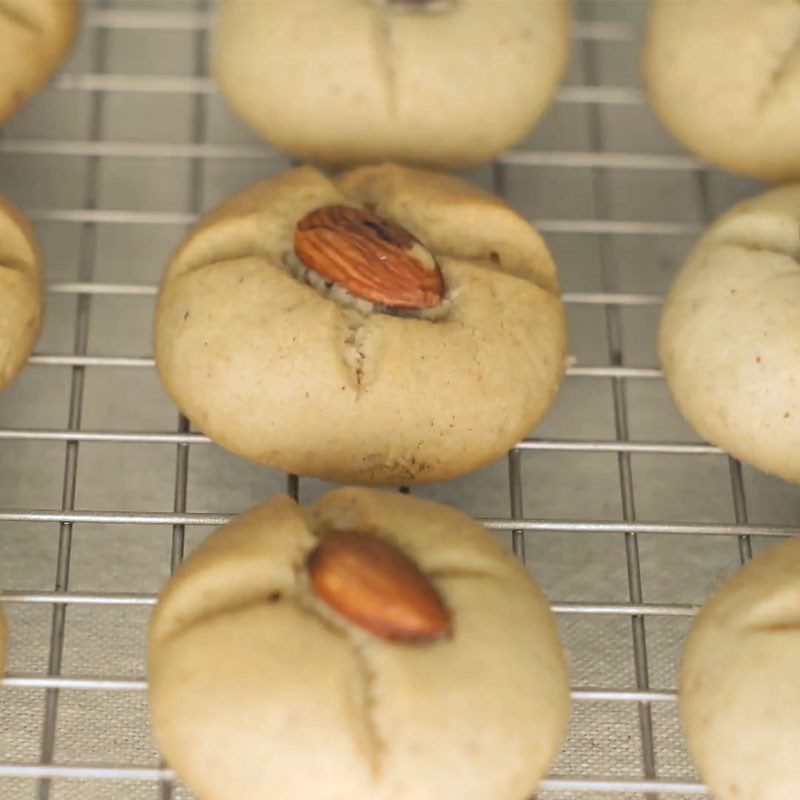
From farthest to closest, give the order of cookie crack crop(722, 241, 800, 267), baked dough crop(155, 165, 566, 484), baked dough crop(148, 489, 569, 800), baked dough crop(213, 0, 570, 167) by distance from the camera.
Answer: baked dough crop(213, 0, 570, 167) → cookie crack crop(722, 241, 800, 267) → baked dough crop(155, 165, 566, 484) → baked dough crop(148, 489, 569, 800)

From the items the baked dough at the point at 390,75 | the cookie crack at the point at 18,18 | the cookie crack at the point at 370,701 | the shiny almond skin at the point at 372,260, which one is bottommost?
the cookie crack at the point at 370,701

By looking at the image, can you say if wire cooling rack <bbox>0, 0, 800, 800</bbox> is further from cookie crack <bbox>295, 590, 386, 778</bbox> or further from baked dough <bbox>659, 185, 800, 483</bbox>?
cookie crack <bbox>295, 590, 386, 778</bbox>

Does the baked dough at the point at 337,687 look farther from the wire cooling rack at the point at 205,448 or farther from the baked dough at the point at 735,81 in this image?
the baked dough at the point at 735,81

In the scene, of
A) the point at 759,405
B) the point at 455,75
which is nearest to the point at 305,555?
the point at 759,405

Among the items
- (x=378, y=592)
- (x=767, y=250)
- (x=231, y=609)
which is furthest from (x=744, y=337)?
(x=231, y=609)

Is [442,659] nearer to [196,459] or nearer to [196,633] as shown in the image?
[196,633]

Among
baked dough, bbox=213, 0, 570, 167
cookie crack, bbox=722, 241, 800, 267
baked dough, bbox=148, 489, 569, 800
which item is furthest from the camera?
baked dough, bbox=213, 0, 570, 167

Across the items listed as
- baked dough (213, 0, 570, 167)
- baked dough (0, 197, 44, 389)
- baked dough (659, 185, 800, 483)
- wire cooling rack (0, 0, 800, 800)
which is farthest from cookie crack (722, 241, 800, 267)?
baked dough (0, 197, 44, 389)

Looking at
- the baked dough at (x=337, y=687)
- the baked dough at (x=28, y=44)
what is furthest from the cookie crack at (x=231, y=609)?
the baked dough at (x=28, y=44)
